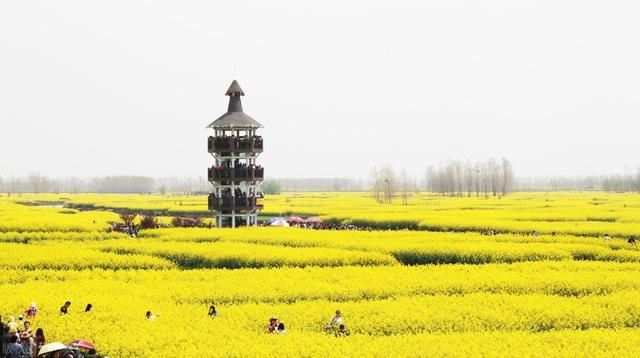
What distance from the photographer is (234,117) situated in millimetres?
64438

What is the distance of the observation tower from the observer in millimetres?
63438

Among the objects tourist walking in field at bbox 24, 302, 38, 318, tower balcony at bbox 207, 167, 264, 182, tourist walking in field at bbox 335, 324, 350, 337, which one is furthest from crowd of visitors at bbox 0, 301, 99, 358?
tower balcony at bbox 207, 167, 264, 182

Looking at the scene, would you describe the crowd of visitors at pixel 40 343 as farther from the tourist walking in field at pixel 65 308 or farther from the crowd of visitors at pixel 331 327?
the tourist walking in field at pixel 65 308

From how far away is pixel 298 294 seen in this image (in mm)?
30406

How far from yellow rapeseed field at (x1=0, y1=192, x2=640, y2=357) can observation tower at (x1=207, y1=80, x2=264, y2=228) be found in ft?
25.4

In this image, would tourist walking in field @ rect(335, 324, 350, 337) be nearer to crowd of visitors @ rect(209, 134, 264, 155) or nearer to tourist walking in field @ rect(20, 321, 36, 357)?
tourist walking in field @ rect(20, 321, 36, 357)

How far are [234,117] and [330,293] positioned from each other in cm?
3687

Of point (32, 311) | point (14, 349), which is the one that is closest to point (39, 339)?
point (14, 349)

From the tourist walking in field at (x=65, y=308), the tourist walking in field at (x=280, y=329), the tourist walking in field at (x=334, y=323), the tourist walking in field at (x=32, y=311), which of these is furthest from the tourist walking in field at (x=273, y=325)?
the tourist walking in field at (x=32, y=311)

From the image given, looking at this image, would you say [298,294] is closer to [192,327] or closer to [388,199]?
[192,327]

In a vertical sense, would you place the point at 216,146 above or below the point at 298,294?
above

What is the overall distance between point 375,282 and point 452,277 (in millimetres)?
4364

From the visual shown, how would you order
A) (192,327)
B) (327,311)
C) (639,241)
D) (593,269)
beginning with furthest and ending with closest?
1. (639,241)
2. (593,269)
3. (327,311)
4. (192,327)

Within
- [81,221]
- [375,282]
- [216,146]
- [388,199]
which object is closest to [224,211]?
[216,146]
